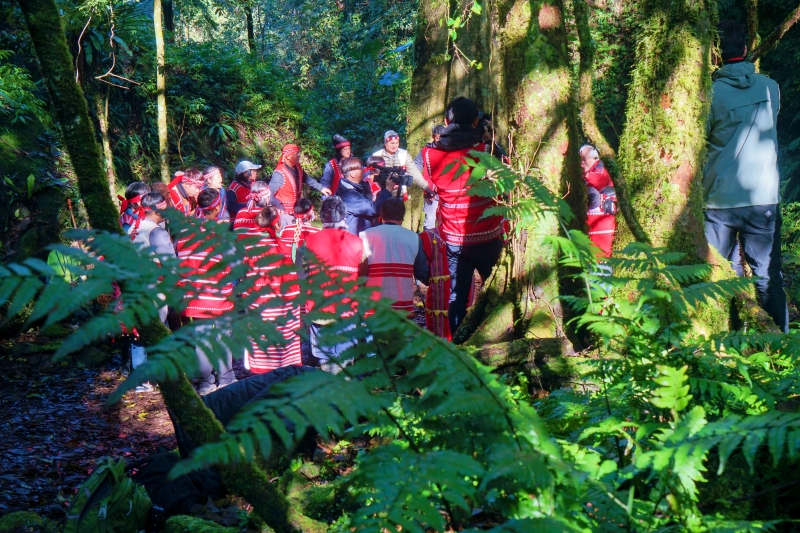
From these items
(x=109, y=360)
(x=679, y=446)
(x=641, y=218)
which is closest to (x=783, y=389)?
(x=679, y=446)

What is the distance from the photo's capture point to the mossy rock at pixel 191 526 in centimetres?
388

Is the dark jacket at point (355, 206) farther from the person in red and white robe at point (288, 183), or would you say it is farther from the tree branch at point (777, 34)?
the tree branch at point (777, 34)

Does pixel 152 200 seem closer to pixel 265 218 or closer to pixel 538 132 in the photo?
pixel 265 218

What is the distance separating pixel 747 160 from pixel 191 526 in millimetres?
5153

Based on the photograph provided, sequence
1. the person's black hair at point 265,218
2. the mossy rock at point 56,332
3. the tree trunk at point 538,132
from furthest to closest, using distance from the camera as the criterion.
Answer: the mossy rock at point 56,332
the person's black hair at point 265,218
the tree trunk at point 538,132

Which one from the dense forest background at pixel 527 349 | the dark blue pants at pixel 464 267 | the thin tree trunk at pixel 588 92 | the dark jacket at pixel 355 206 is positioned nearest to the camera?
the dense forest background at pixel 527 349

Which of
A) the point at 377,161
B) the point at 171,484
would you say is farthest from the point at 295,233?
the point at 377,161

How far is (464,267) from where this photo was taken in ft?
22.7

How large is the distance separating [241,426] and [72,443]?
18.9 feet

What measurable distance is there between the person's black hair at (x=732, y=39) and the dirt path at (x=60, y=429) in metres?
6.18

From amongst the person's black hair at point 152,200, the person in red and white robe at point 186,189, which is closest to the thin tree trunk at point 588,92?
the person's black hair at point 152,200

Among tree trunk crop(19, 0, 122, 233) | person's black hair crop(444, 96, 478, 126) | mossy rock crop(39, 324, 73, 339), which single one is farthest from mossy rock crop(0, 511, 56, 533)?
mossy rock crop(39, 324, 73, 339)

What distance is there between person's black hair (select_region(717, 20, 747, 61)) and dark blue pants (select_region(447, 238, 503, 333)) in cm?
262

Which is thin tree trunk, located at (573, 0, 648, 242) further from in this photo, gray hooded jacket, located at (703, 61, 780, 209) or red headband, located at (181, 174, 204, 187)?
red headband, located at (181, 174, 204, 187)
